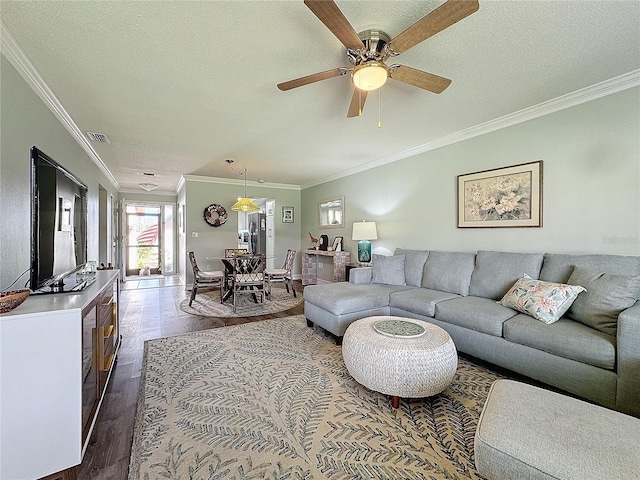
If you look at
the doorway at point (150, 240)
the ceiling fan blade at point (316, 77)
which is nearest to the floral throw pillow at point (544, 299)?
the ceiling fan blade at point (316, 77)

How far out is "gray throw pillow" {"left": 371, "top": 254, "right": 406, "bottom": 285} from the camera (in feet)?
12.2

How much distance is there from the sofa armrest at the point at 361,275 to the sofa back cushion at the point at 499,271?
4.08 feet

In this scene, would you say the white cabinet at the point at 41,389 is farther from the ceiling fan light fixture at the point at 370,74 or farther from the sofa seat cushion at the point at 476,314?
the sofa seat cushion at the point at 476,314

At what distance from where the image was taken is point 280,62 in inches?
81.0

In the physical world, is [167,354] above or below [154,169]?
below

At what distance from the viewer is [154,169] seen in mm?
5336

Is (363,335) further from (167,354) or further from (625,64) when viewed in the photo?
(625,64)

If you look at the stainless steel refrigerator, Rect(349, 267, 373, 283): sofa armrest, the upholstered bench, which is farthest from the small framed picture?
the upholstered bench

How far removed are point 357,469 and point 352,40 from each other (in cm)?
231

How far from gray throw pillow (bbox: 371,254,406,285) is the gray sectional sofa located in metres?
0.02

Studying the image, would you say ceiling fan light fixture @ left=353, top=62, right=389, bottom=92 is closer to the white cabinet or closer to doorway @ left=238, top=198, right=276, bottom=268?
the white cabinet

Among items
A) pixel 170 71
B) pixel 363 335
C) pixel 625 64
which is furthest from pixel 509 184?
pixel 170 71

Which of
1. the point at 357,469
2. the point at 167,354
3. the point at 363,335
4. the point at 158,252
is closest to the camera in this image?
the point at 357,469

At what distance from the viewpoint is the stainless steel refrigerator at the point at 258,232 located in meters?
8.01
